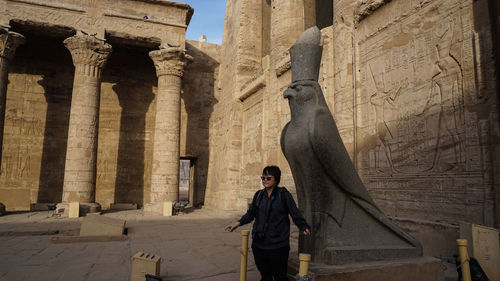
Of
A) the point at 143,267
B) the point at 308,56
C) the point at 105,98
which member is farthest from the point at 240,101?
the point at 143,267

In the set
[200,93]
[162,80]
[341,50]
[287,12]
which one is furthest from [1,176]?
[341,50]

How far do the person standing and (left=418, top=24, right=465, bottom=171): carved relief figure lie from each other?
132 inches

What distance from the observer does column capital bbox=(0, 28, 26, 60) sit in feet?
38.8

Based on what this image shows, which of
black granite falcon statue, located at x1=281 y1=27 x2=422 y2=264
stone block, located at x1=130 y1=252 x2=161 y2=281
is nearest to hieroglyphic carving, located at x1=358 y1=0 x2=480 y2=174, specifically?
black granite falcon statue, located at x1=281 y1=27 x2=422 y2=264

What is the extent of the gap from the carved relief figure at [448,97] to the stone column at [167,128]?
32.7 feet

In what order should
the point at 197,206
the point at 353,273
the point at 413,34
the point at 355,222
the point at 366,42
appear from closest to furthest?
the point at 353,273 < the point at 355,222 < the point at 413,34 < the point at 366,42 < the point at 197,206

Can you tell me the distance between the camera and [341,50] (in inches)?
294

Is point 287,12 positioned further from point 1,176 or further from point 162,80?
point 1,176

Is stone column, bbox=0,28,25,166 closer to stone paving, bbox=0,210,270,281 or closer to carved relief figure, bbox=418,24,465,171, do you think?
stone paving, bbox=0,210,270,281

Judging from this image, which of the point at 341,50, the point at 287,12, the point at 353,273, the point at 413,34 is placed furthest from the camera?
the point at 287,12

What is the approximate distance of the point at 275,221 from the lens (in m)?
2.68

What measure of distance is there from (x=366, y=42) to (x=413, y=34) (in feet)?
4.08

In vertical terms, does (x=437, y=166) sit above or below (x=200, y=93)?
below

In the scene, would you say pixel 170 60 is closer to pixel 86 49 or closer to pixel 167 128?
pixel 167 128
